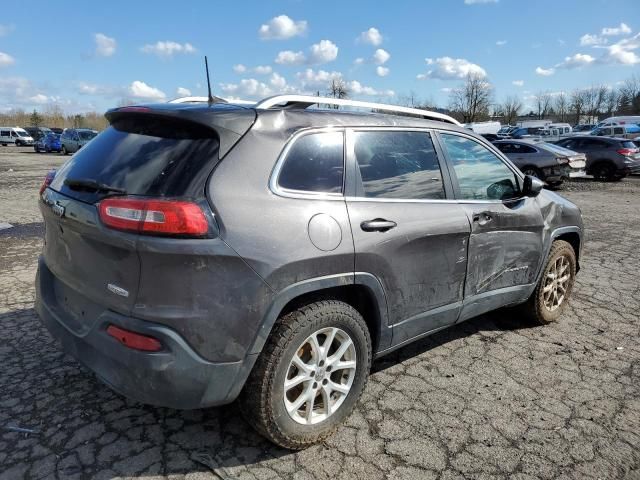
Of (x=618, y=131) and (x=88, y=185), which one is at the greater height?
(x=88, y=185)

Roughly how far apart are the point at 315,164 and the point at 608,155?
19712 mm

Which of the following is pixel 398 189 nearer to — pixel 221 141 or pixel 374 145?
pixel 374 145

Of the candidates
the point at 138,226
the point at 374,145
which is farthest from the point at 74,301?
the point at 374,145

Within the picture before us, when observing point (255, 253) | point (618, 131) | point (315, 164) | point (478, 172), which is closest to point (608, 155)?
point (478, 172)

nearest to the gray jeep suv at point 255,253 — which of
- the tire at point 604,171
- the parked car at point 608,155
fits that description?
the parked car at point 608,155

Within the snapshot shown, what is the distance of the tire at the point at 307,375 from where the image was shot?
242 centimetres

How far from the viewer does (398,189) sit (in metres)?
3.02

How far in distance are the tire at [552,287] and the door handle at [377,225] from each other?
6.84 ft

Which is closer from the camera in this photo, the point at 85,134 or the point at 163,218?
the point at 163,218

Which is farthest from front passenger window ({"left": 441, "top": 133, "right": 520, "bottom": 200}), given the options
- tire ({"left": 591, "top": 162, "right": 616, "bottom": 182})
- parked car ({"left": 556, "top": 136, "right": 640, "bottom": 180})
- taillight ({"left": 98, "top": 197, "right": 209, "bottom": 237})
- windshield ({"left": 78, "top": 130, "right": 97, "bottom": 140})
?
windshield ({"left": 78, "top": 130, "right": 97, "bottom": 140})

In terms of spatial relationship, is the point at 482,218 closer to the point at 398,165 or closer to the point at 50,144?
the point at 398,165

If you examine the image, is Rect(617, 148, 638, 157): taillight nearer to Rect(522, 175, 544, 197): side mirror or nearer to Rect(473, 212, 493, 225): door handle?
Rect(522, 175, 544, 197): side mirror

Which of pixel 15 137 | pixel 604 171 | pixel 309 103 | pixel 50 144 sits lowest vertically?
pixel 604 171

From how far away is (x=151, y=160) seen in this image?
2.39 metres
